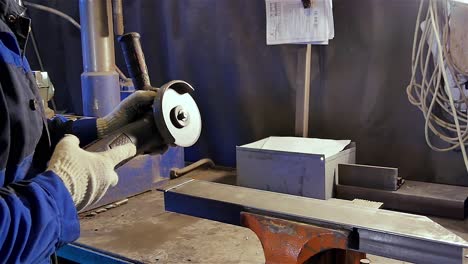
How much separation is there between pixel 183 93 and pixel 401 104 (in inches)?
33.5

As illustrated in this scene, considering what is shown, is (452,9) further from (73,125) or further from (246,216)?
(73,125)

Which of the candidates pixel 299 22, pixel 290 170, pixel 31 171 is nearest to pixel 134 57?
pixel 31 171

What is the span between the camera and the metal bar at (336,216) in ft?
2.13

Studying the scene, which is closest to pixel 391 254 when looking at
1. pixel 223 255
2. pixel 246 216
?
pixel 246 216

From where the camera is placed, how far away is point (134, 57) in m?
0.96

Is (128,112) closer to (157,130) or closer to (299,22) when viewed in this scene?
(157,130)

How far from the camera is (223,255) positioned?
3.26ft

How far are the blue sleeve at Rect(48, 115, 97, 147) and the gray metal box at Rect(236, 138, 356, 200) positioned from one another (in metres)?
0.53

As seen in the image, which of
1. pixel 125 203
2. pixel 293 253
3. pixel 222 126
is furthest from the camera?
pixel 222 126

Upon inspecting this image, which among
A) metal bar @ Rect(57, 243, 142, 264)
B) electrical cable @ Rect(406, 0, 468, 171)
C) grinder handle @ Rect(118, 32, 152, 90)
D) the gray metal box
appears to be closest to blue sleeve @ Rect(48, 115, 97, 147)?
grinder handle @ Rect(118, 32, 152, 90)

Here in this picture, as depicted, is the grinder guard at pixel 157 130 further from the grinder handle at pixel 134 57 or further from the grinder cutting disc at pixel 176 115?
the grinder handle at pixel 134 57

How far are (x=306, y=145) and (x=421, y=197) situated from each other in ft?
1.22

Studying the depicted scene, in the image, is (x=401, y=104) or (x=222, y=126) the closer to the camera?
(x=401, y=104)

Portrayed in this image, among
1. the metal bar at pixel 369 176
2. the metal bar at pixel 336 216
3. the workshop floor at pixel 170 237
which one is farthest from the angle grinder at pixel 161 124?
the metal bar at pixel 369 176
